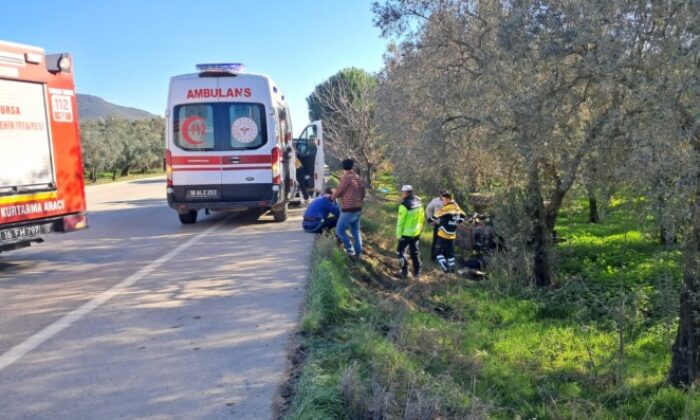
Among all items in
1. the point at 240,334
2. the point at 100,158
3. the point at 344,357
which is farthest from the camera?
the point at 100,158

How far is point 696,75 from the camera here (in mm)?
4707

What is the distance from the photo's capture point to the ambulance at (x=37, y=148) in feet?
25.5

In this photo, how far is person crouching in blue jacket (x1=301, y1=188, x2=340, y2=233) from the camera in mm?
10141

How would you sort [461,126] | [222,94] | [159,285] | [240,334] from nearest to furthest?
[240,334] < [159,285] < [461,126] < [222,94]

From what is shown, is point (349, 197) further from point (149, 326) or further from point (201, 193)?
point (149, 326)

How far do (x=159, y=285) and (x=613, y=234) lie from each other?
46.5ft

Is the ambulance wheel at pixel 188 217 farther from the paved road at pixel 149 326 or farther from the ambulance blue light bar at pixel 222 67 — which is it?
the ambulance blue light bar at pixel 222 67

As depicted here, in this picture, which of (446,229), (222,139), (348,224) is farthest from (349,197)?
(222,139)

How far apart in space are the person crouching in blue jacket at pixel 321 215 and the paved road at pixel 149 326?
1.12ft

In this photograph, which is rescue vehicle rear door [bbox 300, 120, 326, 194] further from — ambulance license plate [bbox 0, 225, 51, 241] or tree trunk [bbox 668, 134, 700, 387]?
tree trunk [bbox 668, 134, 700, 387]

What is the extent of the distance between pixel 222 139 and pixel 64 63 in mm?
3520

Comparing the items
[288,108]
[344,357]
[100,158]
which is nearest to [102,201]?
[288,108]

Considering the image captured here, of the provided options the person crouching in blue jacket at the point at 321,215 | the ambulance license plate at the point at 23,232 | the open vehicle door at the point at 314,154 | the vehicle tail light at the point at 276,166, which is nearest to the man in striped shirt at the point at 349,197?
the person crouching in blue jacket at the point at 321,215

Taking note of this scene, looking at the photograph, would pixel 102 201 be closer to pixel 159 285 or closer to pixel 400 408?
pixel 159 285
